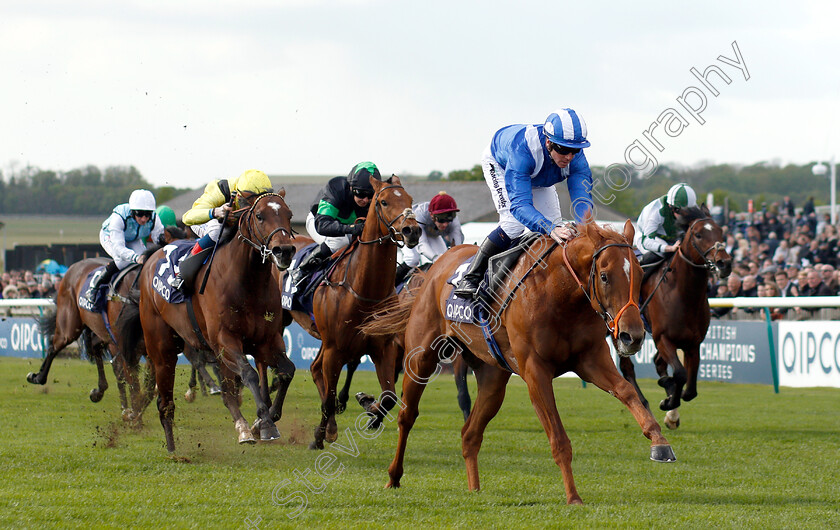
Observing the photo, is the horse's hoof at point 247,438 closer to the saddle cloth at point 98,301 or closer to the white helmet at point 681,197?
the saddle cloth at point 98,301

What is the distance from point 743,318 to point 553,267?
30.1 feet

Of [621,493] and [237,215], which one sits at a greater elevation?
[237,215]

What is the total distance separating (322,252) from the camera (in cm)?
873

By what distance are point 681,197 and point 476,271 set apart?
4.25m

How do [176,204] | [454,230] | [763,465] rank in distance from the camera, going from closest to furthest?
[763,465] → [454,230] → [176,204]

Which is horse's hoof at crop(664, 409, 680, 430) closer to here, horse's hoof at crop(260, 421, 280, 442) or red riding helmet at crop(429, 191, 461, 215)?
red riding helmet at crop(429, 191, 461, 215)

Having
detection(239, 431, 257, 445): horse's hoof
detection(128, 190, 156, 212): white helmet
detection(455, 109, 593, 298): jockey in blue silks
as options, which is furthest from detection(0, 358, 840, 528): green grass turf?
detection(128, 190, 156, 212): white helmet

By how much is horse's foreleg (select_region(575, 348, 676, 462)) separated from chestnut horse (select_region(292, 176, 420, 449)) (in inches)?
99.5

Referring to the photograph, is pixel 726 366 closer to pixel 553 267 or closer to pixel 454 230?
pixel 454 230

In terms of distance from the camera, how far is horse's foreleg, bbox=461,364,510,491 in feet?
19.3

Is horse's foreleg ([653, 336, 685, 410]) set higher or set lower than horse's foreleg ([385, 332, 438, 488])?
lower

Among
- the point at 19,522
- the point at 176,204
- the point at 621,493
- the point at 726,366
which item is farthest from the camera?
the point at 176,204

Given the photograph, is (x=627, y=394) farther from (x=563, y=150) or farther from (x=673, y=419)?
(x=673, y=419)

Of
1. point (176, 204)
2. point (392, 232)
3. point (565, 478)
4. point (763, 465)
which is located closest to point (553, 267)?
point (565, 478)
